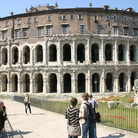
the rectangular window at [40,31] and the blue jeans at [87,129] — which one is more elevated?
the rectangular window at [40,31]

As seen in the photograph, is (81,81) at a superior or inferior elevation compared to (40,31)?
inferior

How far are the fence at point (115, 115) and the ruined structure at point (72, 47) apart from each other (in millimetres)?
17952

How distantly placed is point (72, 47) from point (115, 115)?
26.7 meters

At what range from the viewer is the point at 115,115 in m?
12.5

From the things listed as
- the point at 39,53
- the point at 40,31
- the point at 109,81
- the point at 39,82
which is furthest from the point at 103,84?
the point at 40,31

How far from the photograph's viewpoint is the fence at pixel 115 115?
11172mm

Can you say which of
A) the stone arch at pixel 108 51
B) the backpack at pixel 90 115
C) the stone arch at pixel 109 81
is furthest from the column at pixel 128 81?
the backpack at pixel 90 115

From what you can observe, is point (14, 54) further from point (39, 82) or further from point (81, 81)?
point (81, 81)

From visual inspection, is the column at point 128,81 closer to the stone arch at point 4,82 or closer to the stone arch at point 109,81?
the stone arch at point 109,81

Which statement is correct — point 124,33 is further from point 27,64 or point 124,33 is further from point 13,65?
point 13,65

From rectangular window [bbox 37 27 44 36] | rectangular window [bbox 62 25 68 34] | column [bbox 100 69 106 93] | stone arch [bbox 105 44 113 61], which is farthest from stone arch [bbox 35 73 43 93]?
stone arch [bbox 105 44 113 61]

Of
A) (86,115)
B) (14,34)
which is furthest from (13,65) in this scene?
(86,115)

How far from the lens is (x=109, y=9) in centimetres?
3991

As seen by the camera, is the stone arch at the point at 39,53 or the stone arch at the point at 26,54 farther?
the stone arch at the point at 26,54
